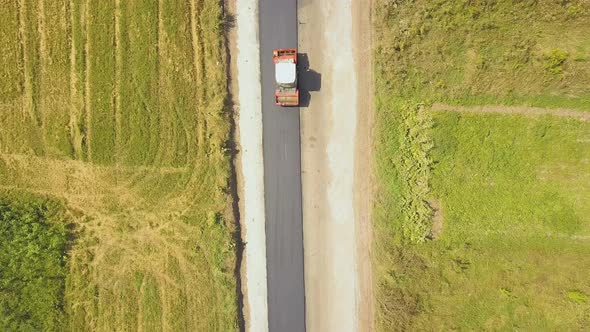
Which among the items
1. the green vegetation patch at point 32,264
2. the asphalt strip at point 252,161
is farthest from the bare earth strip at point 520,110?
the green vegetation patch at point 32,264

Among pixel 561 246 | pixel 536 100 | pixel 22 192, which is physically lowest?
pixel 561 246

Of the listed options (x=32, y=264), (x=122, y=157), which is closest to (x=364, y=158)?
(x=122, y=157)

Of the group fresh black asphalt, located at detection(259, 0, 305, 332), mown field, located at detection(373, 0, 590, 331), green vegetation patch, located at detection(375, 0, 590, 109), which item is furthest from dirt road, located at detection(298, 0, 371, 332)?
green vegetation patch, located at detection(375, 0, 590, 109)

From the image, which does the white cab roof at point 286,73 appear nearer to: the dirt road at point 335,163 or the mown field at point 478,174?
the dirt road at point 335,163

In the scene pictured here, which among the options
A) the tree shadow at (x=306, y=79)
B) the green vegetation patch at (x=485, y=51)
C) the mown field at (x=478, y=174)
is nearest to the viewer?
the green vegetation patch at (x=485, y=51)

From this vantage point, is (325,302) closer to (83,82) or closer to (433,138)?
(433,138)

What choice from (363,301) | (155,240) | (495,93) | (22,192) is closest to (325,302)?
(363,301)

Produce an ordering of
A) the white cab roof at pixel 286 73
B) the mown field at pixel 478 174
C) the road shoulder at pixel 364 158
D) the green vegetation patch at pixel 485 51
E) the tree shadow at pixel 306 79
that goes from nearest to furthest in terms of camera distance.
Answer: the white cab roof at pixel 286 73, the green vegetation patch at pixel 485 51, the mown field at pixel 478 174, the road shoulder at pixel 364 158, the tree shadow at pixel 306 79
